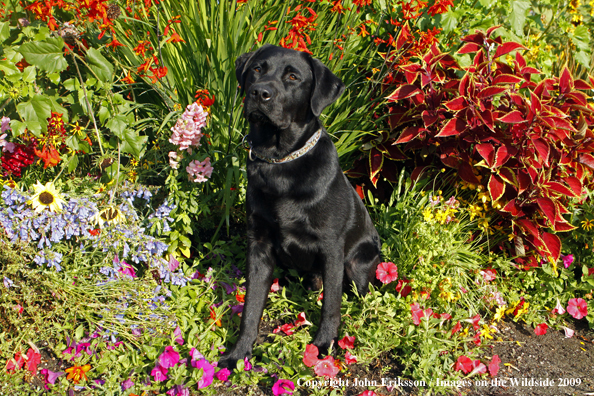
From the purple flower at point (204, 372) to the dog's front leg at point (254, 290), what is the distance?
25 cm

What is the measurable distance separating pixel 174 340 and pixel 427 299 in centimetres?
132

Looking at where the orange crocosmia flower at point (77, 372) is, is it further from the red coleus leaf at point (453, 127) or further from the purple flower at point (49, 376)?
the red coleus leaf at point (453, 127)

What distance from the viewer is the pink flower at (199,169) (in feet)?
7.85

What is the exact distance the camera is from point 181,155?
8.05ft

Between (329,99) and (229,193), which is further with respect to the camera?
(229,193)

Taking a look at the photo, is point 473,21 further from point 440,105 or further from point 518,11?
point 440,105

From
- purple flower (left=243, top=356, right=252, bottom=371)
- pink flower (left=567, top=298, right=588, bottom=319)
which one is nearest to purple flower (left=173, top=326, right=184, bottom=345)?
purple flower (left=243, top=356, right=252, bottom=371)

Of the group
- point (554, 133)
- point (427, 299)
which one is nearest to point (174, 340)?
point (427, 299)

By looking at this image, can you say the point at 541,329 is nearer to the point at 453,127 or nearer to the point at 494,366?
the point at 494,366

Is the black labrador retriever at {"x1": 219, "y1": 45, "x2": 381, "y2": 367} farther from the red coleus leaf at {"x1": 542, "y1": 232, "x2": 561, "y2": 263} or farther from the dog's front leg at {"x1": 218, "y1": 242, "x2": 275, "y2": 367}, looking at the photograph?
the red coleus leaf at {"x1": 542, "y1": 232, "x2": 561, "y2": 263}

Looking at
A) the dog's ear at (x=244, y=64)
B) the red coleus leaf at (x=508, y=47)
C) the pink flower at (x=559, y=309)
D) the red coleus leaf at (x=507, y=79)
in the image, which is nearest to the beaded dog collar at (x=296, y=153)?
the dog's ear at (x=244, y=64)

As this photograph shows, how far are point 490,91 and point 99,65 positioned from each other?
Answer: 209cm

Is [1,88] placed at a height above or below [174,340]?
above

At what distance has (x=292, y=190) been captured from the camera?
6.92 ft
